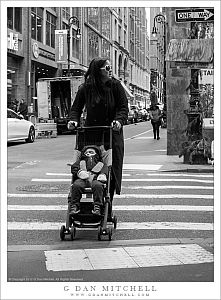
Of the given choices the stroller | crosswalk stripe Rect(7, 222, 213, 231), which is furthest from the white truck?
the stroller

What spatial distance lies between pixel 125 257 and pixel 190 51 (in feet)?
28.6

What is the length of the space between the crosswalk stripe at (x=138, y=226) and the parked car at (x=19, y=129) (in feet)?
42.7

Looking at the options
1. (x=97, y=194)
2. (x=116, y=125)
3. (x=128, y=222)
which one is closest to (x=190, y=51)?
(x=128, y=222)

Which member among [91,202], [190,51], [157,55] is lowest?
[91,202]

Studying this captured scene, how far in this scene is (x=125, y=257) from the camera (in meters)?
5.26

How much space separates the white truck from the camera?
2858cm

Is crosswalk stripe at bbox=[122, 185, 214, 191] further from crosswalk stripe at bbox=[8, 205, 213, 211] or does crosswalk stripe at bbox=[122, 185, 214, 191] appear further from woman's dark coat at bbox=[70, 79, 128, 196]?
woman's dark coat at bbox=[70, 79, 128, 196]

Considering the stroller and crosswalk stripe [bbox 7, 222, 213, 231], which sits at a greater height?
the stroller

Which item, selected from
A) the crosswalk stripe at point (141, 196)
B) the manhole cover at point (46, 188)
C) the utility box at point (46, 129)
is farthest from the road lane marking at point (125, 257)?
the utility box at point (46, 129)

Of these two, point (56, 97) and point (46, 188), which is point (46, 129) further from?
point (46, 188)

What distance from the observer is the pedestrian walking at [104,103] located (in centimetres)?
603

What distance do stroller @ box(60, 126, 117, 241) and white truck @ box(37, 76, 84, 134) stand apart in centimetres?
2208

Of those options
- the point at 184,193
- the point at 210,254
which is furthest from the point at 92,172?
the point at 184,193

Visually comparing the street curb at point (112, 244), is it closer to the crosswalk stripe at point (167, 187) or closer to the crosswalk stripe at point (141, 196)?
the crosswalk stripe at point (141, 196)
